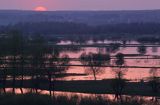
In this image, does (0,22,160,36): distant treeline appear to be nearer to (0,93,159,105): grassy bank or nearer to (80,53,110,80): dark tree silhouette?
(80,53,110,80): dark tree silhouette

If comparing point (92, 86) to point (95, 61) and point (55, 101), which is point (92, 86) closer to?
point (55, 101)

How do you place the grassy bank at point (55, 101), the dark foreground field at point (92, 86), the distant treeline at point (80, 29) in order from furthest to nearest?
the distant treeline at point (80, 29) → the dark foreground field at point (92, 86) → the grassy bank at point (55, 101)

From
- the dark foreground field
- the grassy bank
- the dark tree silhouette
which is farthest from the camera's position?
the dark tree silhouette

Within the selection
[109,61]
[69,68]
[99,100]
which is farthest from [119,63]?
[99,100]

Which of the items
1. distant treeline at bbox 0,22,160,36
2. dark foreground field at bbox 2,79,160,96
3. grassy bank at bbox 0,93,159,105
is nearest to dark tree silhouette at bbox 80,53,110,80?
dark foreground field at bbox 2,79,160,96

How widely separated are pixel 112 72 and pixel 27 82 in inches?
199

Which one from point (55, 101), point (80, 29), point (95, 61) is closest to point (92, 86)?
point (55, 101)

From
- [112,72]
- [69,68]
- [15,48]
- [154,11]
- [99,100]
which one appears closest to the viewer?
[99,100]

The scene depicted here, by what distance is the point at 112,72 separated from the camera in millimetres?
27484

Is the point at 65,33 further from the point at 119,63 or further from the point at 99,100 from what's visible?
the point at 99,100

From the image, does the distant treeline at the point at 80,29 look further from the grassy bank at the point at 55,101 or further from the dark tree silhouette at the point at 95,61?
the grassy bank at the point at 55,101

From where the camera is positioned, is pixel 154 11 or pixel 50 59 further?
pixel 154 11

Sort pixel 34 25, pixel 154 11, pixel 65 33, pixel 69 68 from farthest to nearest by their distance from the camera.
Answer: pixel 154 11 < pixel 34 25 < pixel 65 33 < pixel 69 68

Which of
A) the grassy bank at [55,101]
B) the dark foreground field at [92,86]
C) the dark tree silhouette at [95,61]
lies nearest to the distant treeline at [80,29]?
the dark tree silhouette at [95,61]
